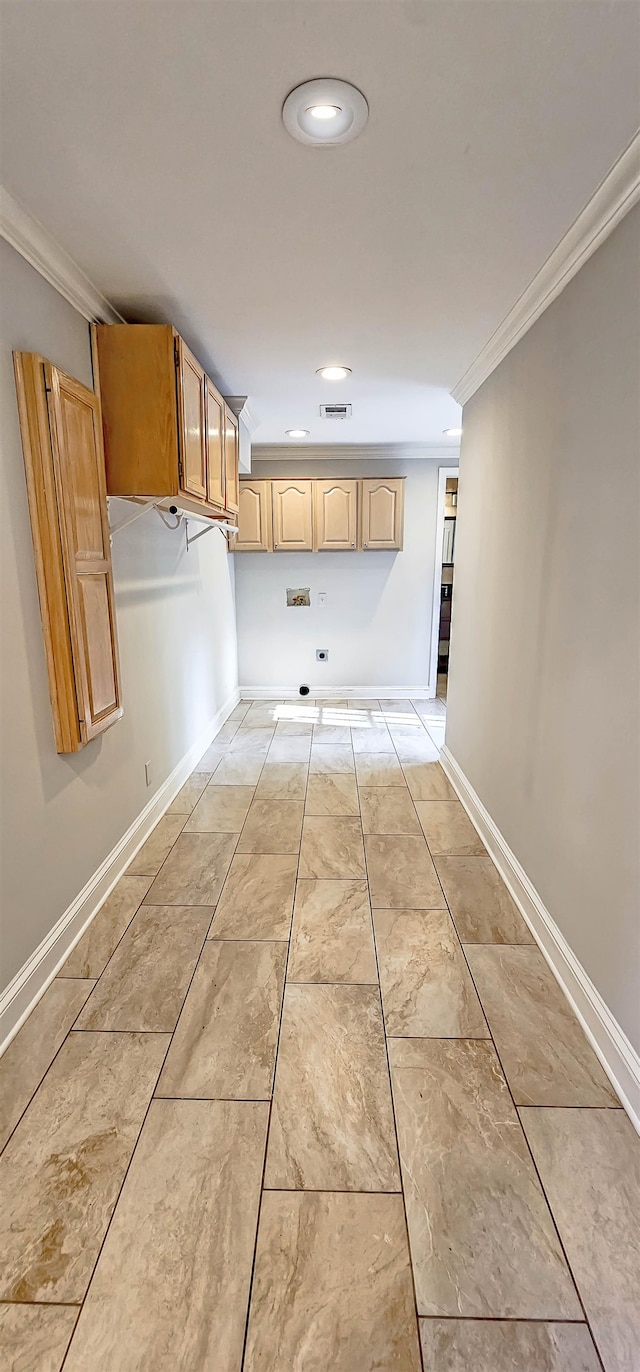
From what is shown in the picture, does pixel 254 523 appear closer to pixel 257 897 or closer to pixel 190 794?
pixel 190 794

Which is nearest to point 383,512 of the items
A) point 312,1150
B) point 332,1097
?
point 332,1097

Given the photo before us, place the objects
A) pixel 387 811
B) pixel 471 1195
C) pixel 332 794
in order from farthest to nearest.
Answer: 1. pixel 332 794
2. pixel 387 811
3. pixel 471 1195

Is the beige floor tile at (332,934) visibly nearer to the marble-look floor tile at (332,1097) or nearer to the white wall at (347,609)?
the marble-look floor tile at (332,1097)

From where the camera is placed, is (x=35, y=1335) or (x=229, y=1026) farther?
(x=229, y=1026)

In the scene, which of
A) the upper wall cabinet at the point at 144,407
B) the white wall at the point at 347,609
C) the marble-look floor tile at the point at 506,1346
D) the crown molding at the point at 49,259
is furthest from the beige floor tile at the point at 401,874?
the white wall at the point at 347,609

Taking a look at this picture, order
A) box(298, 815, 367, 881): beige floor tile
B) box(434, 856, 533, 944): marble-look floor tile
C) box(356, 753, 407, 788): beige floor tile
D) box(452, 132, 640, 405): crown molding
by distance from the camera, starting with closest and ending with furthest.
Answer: box(452, 132, 640, 405): crown molding
box(434, 856, 533, 944): marble-look floor tile
box(298, 815, 367, 881): beige floor tile
box(356, 753, 407, 788): beige floor tile

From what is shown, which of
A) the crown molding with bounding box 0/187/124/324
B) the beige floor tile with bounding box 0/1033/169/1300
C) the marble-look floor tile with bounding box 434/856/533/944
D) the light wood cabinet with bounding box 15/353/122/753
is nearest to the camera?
the beige floor tile with bounding box 0/1033/169/1300

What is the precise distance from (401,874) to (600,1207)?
1338mm

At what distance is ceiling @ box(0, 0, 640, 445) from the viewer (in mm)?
1041

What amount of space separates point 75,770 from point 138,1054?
0.96 meters

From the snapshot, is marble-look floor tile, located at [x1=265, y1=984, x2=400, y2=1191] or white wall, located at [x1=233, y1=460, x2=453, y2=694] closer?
marble-look floor tile, located at [x1=265, y1=984, x2=400, y2=1191]

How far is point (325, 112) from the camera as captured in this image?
1243 millimetres

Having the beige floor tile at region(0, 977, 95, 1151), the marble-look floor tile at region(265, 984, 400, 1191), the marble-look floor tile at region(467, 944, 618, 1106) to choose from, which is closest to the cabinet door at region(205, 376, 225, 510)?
the beige floor tile at region(0, 977, 95, 1151)

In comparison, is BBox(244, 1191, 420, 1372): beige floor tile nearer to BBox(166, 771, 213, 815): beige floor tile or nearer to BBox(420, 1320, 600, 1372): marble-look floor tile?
BBox(420, 1320, 600, 1372): marble-look floor tile
